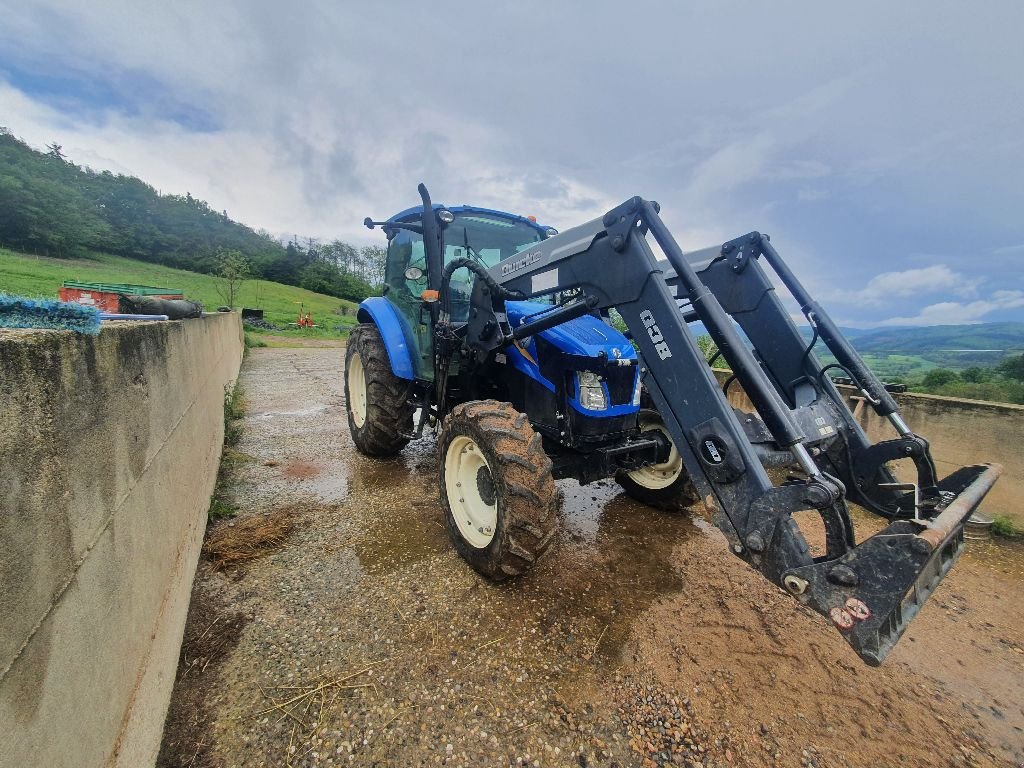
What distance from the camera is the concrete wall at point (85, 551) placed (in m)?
0.90

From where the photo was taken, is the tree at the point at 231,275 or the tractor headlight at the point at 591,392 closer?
the tractor headlight at the point at 591,392

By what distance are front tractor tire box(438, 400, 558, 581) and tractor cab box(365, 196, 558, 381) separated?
1166mm

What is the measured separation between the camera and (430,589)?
268 centimetres

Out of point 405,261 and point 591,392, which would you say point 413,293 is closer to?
point 405,261

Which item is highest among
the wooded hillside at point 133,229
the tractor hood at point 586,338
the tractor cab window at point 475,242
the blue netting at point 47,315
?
the wooded hillside at point 133,229

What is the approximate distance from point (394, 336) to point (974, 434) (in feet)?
16.9

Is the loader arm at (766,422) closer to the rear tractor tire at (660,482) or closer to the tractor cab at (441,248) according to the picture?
Result: the tractor cab at (441,248)

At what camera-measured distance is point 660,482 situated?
3.79m

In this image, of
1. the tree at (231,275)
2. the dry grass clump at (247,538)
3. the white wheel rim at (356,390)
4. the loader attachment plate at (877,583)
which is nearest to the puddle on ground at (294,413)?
the white wheel rim at (356,390)

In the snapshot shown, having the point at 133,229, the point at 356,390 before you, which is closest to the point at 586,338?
the point at 356,390

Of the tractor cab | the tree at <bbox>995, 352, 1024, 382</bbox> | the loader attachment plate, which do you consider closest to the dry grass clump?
the tractor cab

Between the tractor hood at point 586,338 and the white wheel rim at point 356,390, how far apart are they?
2.51 m

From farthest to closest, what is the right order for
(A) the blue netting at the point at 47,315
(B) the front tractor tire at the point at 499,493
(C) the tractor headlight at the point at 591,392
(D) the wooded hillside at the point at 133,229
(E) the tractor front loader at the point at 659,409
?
(D) the wooded hillside at the point at 133,229, (C) the tractor headlight at the point at 591,392, (B) the front tractor tire at the point at 499,493, (E) the tractor front loader at the point at 659,409, (A) the blue netting at the point at 47,315

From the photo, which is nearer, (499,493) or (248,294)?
(499,493)
